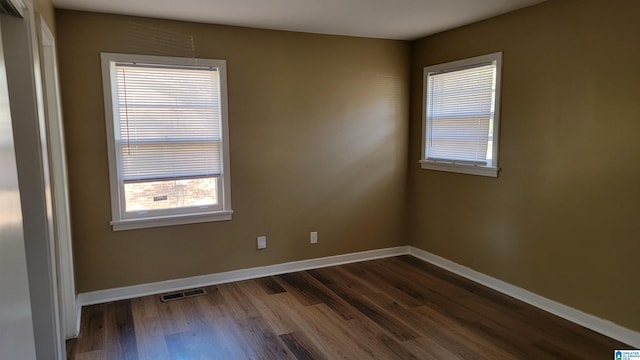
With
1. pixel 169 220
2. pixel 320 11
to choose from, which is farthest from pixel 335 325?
pixel 320 11

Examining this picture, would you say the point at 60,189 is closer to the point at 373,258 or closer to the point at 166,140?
the point at 166,140

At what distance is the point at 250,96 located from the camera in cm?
383

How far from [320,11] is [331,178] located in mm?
1648

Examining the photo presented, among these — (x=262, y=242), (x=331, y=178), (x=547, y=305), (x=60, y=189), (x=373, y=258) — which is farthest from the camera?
(x=373, y=258)

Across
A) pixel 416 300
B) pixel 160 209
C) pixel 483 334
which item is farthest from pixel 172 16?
pixel 483 334

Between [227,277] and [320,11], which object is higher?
[320,11]

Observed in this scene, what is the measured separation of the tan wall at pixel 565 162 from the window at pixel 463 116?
11cm

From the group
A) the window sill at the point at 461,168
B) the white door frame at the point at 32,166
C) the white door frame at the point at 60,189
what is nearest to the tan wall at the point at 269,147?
the window sill at the point at 461,168

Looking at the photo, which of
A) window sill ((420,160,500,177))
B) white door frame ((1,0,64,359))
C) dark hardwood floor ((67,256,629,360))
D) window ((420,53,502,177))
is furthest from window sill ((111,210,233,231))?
window ((420,53,502,177))

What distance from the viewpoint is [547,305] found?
10.8 ft

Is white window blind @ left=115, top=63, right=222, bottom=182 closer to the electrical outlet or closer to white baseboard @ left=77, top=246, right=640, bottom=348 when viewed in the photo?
the electrical outlet

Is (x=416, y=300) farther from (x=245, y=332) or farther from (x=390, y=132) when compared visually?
(x=390, y=132)

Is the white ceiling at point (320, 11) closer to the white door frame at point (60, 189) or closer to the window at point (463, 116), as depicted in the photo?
the window at point (463, 116)

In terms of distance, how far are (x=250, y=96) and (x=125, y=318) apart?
6.90ft
